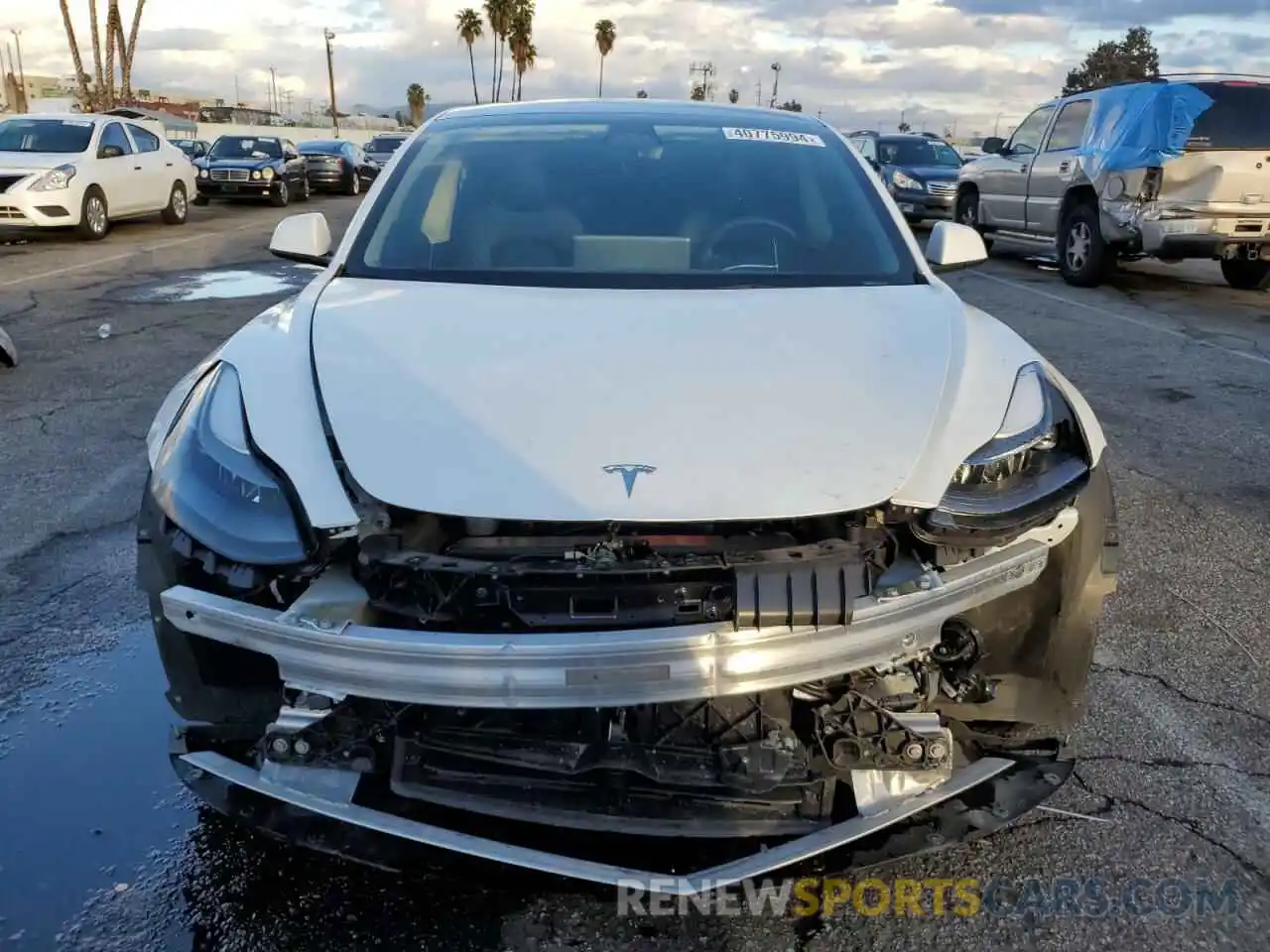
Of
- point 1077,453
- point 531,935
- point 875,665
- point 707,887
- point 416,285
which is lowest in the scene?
point 531,935

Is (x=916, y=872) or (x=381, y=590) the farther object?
(x=916, y=872)

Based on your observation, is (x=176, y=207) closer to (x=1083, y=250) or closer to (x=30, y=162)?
(x=30, y=162)

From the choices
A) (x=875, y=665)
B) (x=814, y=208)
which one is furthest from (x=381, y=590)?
(x=814, y=208)

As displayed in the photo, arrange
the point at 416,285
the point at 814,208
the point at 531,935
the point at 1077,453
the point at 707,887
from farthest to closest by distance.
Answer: the point at 814,208, the point at 416,285, the point at 1077,453, the point at 531,935, the point at 707,887

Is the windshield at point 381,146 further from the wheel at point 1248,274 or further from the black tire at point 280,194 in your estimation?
the wheel at point 1248,274

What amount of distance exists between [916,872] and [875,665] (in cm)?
69

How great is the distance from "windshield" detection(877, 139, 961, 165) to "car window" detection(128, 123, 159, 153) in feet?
39.4

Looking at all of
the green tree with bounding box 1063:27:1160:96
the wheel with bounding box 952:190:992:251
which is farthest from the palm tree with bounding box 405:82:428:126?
the wheel with bounding box 952:190:992:251

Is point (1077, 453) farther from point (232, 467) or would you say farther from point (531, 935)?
point (232, 467)

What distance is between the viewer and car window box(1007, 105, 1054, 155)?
12.9m

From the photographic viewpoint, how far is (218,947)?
2293 mm

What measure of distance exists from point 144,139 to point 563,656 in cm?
1794

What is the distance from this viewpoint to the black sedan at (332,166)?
2664 centimetres
